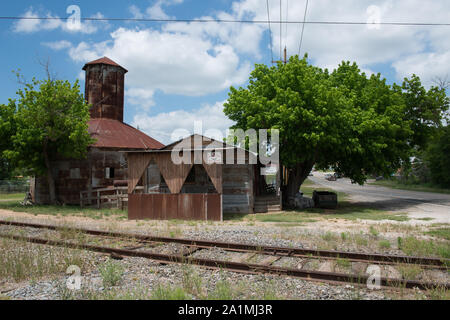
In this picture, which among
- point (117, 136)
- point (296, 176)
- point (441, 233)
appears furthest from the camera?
point (117, 136)

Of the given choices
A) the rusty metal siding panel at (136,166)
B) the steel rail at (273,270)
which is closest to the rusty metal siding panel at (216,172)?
the rusty metal siding panel at (136,166)

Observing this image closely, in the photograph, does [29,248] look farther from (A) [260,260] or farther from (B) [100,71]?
(B) [100,71]

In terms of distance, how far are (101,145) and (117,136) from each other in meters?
2.37

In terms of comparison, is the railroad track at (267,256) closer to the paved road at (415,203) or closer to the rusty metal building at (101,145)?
the paved road at (415,203)

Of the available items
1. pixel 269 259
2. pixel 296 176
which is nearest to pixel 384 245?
pixel 269 259

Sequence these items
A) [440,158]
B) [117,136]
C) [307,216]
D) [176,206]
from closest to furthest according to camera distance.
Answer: [176,206] → [307,216] → [117,136] → [440,158]

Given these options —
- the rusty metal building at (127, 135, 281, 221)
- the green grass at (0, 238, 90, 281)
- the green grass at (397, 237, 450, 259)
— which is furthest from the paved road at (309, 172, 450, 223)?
the green grass at (0, 238, 90, 281)

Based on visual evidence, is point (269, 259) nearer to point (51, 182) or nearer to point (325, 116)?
point (325, 116)

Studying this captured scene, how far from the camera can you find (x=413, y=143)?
24469mm

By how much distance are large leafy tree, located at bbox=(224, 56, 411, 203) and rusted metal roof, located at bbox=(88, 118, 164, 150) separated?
8.17m

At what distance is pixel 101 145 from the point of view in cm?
2345

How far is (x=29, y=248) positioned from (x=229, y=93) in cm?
1603

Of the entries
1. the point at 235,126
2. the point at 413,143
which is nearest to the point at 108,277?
the point at 235,126

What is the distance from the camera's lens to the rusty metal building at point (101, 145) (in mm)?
23391
